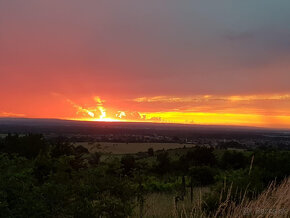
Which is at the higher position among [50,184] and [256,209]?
[50,184]

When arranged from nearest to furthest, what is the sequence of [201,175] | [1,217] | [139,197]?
[1,217] → [139,197] → [201,175]

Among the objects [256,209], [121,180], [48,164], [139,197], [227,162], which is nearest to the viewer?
[256,209]

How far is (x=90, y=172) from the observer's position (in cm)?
636

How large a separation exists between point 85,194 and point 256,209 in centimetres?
310

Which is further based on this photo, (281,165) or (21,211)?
(281,165)

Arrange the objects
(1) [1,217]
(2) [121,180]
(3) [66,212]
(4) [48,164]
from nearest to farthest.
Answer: (1) [1,217] < (3) [66,212] < (2) [121,180] < (4) [48,164]

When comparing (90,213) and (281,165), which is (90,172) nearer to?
(90,213)

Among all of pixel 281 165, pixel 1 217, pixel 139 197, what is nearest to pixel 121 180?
pixel 139 197

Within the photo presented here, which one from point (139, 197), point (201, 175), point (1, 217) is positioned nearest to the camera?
point (1, 217)

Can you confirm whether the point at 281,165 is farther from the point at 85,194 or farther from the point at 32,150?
the point at 32,150

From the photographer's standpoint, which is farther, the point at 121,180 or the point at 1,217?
the point at 121,180

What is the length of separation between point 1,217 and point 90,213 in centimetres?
143

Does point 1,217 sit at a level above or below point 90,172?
below

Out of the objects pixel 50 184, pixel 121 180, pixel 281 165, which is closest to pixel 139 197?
pixel 121 180
